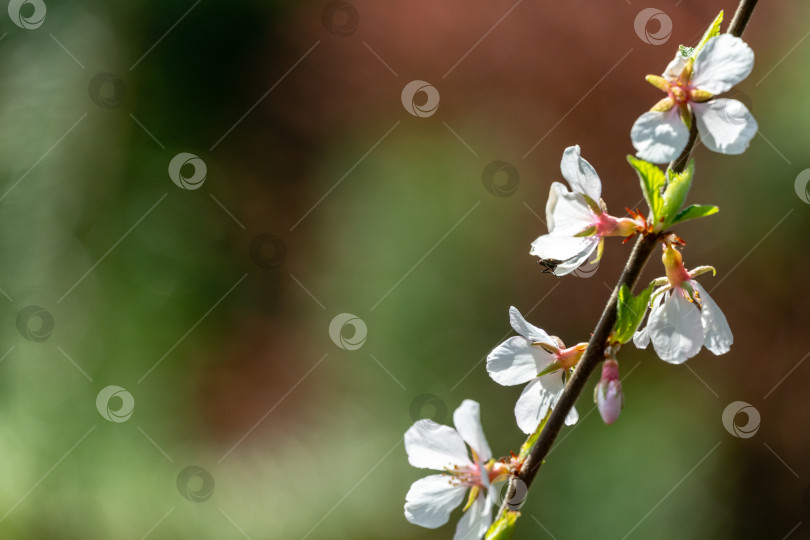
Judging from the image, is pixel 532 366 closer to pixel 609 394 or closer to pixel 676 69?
pixel 609 394

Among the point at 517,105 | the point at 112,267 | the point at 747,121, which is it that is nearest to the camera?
the point at 747,121

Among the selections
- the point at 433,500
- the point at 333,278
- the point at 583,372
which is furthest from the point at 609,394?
the point at 333,278

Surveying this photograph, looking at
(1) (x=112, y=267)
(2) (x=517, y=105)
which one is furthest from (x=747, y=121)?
(2) (x=517, y=105)

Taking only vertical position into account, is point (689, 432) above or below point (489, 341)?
above

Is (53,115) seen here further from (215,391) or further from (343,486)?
(343,486)

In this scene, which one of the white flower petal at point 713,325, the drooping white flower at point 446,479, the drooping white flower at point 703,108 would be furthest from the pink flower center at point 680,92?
the drooping white flower at point 446,479

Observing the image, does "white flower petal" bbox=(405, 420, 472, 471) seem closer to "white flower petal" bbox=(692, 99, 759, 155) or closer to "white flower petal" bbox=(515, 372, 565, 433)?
"white flower petal" bbox=(515, 372, 565, 433)

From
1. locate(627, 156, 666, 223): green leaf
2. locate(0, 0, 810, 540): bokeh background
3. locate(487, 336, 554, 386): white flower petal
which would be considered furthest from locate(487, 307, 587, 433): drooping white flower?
locate(0, 0, 810, 540): bokeh background
